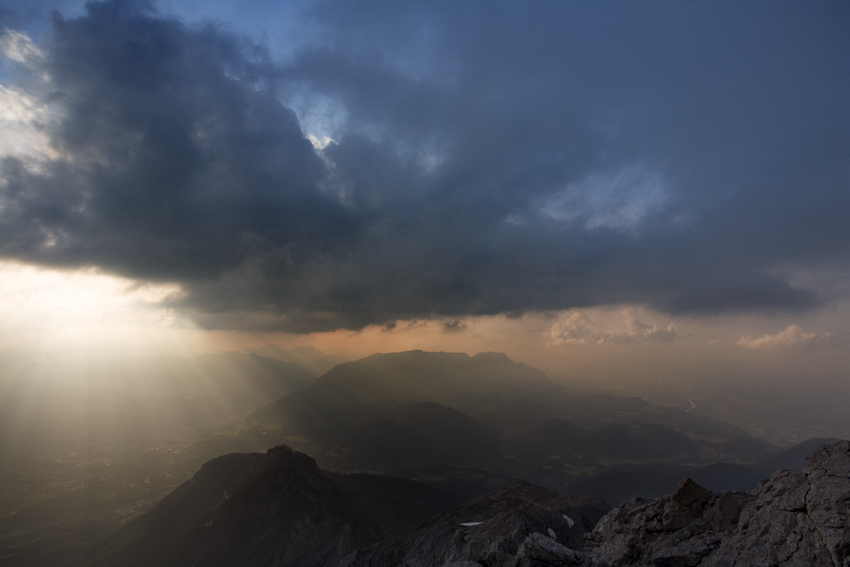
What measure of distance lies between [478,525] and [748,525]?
53698 mm

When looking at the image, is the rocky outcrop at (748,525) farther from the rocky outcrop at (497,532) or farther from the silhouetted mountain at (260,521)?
the silhouetted mountain at (260,521)

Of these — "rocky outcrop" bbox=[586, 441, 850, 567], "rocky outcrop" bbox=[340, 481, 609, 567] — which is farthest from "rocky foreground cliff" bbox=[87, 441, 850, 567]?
"rocky outcrop" bbox=[340, 481, 609, 567]

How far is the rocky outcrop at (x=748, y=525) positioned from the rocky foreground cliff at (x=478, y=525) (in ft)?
0.35

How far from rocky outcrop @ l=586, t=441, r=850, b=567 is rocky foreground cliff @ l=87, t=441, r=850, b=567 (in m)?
0.11

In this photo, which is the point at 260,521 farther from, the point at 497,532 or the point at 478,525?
the point at 497,532

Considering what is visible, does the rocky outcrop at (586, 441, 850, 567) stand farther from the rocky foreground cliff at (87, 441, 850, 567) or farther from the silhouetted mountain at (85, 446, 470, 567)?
the silhouetted mountain at (85, 446, 470, 567)

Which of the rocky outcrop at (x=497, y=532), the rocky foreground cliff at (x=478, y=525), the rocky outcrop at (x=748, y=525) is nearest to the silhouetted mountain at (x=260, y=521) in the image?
the rocky foreground cliff at (x=478, y=525)

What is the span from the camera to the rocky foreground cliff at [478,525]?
28719 millimetres

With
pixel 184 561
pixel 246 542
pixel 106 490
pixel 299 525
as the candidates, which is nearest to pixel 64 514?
pixel 106 490

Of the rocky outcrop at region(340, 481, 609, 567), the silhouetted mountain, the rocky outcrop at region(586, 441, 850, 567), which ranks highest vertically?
the rocky outcrop at region(586, 441, 850, 567)

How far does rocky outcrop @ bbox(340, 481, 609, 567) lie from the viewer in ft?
136

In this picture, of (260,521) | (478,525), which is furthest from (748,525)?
(260,521)

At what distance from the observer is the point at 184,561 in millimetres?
102688

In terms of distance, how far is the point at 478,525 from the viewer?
245 ft
